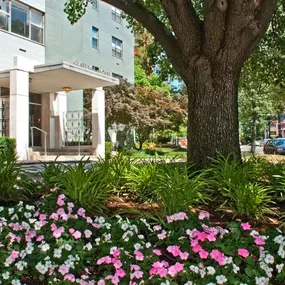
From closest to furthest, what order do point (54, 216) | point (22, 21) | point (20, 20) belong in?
point (54, 216) < point (20, 20) < point (22, 21)

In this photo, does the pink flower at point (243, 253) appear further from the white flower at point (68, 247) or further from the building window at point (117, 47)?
the building window at point (117, 47)

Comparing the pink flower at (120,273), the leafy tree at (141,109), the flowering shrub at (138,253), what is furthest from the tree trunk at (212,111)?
the leafy tree at (141,109)

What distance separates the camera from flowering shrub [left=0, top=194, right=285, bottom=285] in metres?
2.50

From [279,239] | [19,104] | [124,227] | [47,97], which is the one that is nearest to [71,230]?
[124,227]

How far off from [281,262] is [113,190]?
8.20 ft

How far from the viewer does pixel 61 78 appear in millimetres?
16016

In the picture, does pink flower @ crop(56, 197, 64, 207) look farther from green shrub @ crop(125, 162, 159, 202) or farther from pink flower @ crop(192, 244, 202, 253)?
pink flower @ crop(192, 244, 202, 253)

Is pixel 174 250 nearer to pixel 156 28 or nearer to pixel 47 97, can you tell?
pixel 156 28

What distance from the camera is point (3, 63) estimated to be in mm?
17172

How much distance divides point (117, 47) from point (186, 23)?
22883mm

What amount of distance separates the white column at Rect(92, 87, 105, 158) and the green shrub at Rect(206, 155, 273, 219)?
13130 millimetres

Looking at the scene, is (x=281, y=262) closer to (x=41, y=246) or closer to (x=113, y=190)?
(x=41, y=246)

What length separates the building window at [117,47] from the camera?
2681cm

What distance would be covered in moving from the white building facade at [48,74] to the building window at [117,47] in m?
1.58
